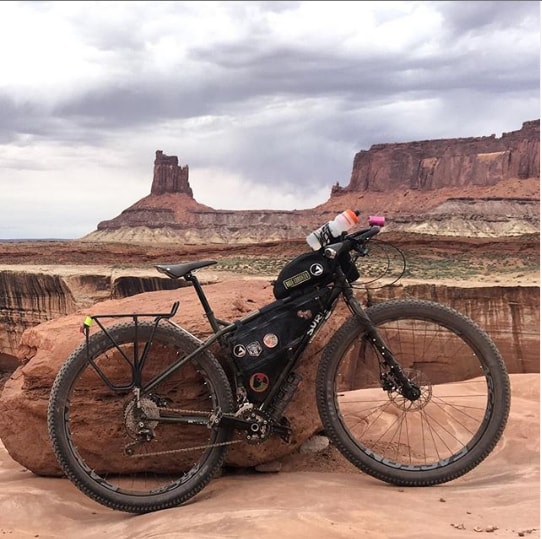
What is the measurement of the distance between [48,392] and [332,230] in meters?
2.51

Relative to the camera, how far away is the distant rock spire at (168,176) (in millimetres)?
133250

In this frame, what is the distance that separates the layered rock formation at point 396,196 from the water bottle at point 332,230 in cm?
8296

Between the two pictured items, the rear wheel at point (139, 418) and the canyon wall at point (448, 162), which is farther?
the canyon wall at point (448, 162)

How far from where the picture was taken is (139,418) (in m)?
4.00

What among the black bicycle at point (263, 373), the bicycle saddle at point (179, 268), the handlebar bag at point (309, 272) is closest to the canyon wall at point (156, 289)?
the black bicycle at point (263, 373)

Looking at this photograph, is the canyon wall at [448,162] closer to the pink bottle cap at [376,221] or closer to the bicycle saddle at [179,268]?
the pink bottle cap at [376,221]

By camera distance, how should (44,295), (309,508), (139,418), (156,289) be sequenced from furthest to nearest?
(44,295), (156,289), (139,418), (309,508)

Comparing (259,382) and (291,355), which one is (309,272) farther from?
(259,382)

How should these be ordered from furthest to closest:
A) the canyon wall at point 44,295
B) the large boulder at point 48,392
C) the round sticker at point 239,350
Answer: the canyon wall at point 44,295 < the large boulder at point 48,392 < the round sticker at point 239,350

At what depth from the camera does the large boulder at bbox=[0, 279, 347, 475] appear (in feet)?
15.3

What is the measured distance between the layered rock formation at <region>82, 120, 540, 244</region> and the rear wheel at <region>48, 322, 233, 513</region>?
8295 cm

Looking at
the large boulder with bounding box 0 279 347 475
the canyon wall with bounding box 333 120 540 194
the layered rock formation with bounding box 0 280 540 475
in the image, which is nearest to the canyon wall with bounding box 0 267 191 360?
the layered rock formation with bounding box 0 280 540 475

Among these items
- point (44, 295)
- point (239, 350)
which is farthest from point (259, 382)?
point (44, 295)

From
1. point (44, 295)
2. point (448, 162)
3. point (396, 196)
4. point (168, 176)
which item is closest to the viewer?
point (44, 295)
